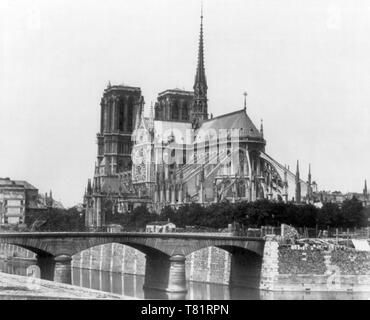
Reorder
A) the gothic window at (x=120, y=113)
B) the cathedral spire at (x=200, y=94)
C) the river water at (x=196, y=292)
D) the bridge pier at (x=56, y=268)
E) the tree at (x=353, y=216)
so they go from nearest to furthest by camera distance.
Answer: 1. the bridge pier at (x=56, y=268)
2. the river water at (x=196, y=292)
3. the tree at (x=353, y=216)
4. the cathedral spire at (x=200, y=94)
5. the gothic window at (x=120, y=113)

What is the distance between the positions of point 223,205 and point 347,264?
25.6m

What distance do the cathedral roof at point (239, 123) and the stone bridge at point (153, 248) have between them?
50235 millimetres

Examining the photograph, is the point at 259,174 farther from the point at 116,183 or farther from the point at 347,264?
the point at 347,264

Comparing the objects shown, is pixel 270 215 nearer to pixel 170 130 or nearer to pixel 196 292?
pixel 196 292

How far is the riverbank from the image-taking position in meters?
27.7

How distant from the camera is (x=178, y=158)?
118 meters

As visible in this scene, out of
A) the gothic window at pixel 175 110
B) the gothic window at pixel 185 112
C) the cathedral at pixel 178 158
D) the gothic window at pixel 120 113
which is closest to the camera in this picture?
the cathedral at pixel 178 158

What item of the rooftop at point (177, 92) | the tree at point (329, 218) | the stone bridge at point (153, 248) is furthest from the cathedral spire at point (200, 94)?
the stone bridge at point (153, 248)

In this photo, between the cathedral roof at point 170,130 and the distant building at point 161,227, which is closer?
the distant building at point 161,227

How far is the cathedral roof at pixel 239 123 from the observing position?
10538 cm

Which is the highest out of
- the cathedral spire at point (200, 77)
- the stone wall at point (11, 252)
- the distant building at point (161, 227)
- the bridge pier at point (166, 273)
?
the cathedral spire at point (200, 77)

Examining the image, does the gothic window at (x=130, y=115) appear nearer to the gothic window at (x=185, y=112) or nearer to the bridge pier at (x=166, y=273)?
the gothic window at (x=185, y=112)

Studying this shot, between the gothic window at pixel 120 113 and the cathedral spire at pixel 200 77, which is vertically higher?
the cathedral spire at pixel 200 77
